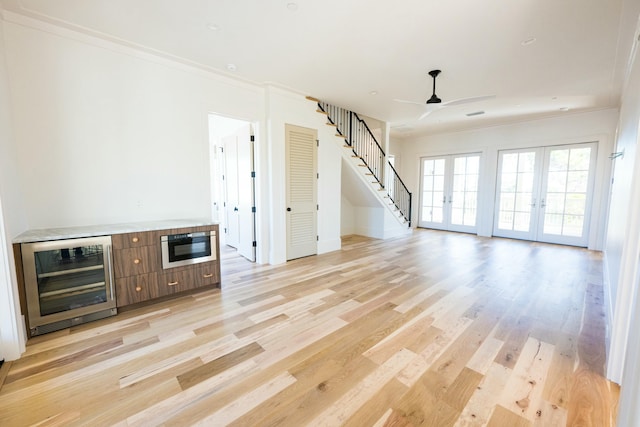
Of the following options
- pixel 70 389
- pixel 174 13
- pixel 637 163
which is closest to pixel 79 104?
pixel 174 13

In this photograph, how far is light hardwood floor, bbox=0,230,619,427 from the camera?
1624mm

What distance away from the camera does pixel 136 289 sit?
2906 millimetres

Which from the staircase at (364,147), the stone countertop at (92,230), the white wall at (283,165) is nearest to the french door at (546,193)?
the staircase at (364,147)

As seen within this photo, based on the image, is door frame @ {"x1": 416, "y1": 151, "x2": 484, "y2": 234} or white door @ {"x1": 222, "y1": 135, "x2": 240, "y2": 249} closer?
white door @ {"x1": 222, "y1": 135, "x2": 240, "y2": 249}

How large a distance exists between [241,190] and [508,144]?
6860 millimetres

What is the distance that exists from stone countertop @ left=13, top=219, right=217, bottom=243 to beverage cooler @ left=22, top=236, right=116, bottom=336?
49 mm

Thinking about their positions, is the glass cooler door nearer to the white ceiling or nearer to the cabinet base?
the cabinet base

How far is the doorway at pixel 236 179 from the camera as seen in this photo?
15.1ft

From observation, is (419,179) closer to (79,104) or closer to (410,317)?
(410,317)

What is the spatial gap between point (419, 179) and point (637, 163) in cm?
713

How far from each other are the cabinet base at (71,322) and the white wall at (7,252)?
0.22 metres

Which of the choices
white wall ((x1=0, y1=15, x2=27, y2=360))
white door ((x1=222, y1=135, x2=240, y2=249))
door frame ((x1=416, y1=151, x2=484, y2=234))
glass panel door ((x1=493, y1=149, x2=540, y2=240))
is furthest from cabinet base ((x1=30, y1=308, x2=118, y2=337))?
glass panel door ((x1=493, y1=149, x2=540, y2=240))

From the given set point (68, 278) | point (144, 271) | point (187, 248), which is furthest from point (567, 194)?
point (68, 278)

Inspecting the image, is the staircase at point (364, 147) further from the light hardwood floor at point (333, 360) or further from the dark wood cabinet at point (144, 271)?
the dark wood cabinet at point (144, 271)
